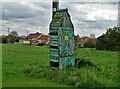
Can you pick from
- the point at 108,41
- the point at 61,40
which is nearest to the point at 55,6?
the point at 61,40

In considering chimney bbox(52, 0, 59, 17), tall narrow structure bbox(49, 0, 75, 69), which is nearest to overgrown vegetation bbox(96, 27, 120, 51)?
chimney bbox(52, 0, 59, 17)

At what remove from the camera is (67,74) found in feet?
32.2

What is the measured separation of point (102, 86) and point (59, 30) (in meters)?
3.70

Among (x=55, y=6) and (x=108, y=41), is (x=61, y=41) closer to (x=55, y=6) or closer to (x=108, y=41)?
(x=55, y=6)

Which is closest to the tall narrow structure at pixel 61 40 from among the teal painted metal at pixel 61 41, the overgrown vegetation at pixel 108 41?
the teal painted metal at pixel 61 41

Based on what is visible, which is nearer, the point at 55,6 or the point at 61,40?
the point at 61,40

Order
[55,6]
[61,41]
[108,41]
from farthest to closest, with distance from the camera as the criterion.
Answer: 1. [108,41]
2. [55,6]
3. [61,41]

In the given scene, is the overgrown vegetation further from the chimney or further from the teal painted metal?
the teal painted metal

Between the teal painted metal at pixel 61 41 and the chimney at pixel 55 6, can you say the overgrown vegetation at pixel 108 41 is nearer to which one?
the chimney at pixel 55 6

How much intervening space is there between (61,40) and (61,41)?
43 mm

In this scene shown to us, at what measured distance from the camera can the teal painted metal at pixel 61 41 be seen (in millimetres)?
11211

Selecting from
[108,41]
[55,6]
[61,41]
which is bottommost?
[61,41]

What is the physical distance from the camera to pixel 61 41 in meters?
11.3

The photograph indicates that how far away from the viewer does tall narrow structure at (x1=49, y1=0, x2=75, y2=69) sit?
36.8 feet
